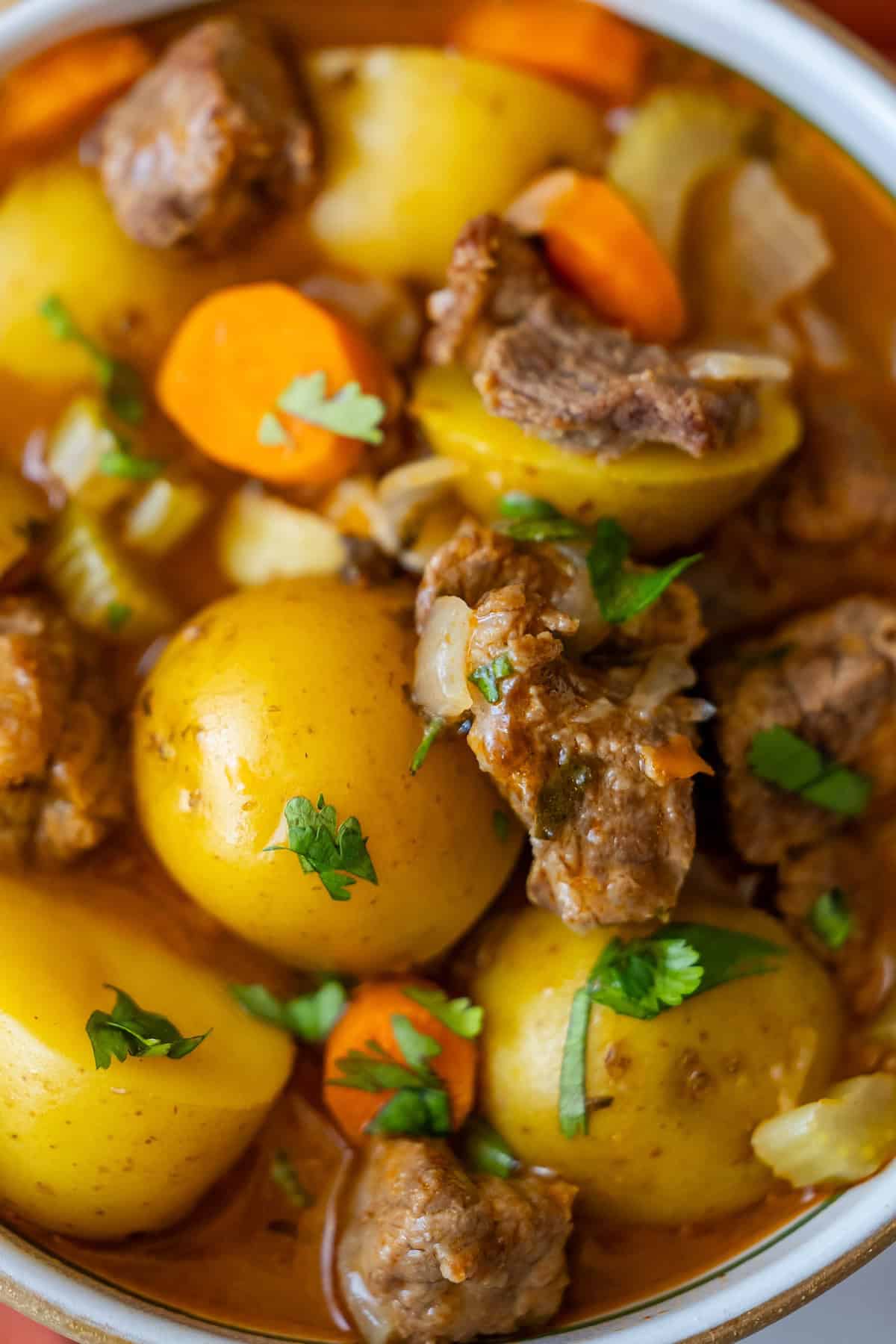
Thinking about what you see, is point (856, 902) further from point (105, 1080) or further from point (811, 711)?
point (105, 1080)

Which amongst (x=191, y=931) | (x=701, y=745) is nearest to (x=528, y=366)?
(x=701, y=745)

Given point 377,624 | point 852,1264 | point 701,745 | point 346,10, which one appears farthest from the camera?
point 346,10

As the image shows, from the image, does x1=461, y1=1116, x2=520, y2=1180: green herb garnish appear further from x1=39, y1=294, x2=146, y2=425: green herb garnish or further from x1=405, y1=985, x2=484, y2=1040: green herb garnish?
x1=39, y1=294, x2=146, y2=425: green herb garnish

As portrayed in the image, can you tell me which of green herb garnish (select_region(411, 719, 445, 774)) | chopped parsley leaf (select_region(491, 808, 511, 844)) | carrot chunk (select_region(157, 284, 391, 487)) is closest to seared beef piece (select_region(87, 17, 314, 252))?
carrot chunk (select_region(157, 284, 391, 487))

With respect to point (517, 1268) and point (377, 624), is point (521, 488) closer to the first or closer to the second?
point (377, 624)

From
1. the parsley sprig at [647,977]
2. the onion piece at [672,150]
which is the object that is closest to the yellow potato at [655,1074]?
the parsley sprig at [647,977]
